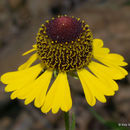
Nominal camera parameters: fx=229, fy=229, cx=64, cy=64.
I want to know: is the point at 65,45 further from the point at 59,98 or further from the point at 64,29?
the point at 59,98

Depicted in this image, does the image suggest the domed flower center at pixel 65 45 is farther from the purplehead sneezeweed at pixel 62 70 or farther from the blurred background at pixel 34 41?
the blurred background at pixel 34 41

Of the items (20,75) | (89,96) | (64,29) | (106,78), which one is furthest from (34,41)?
(89,96)

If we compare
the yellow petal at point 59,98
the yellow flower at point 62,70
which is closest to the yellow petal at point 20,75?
the yellow flower at point 62,70

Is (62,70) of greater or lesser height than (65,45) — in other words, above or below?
below

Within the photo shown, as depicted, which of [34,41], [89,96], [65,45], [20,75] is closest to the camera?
[89,96]

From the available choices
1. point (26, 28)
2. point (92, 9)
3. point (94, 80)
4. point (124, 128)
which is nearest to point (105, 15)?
point (92, 9)

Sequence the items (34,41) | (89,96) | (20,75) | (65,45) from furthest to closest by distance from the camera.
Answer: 1. (34,41)
2. (20,75)
3. (65,45)
4. (89,96)

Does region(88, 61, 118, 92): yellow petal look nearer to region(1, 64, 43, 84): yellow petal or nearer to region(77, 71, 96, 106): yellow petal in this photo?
region(77, 71, 96, 106): yellow petal
